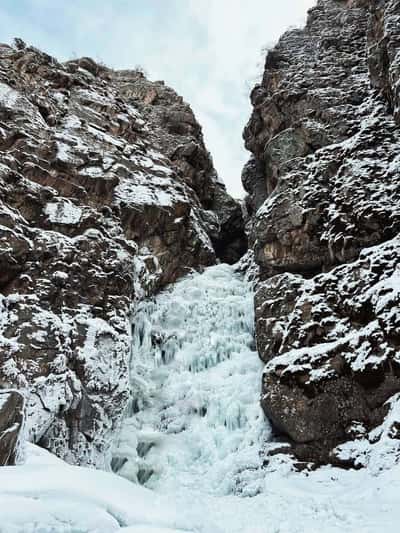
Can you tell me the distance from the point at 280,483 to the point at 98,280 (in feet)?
23.8

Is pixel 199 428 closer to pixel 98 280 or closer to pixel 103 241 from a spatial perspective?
pixel 98 280

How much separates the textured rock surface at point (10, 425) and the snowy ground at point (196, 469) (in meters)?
0.40

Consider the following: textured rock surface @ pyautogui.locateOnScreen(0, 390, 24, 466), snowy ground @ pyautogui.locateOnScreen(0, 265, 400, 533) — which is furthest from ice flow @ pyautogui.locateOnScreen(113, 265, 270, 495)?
textured rock surface @ pyautogui.locateOnScreen(0, 390, 24, 466)

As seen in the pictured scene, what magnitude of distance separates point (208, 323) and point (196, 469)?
5.99m

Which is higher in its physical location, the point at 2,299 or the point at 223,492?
the point at 2,299

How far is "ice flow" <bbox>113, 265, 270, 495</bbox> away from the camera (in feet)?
34.2

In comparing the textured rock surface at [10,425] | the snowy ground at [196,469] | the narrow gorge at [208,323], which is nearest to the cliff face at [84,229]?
the narrow gorge at [208,323]

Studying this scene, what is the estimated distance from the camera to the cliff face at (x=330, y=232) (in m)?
9.94

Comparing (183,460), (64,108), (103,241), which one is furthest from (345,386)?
(64,108)

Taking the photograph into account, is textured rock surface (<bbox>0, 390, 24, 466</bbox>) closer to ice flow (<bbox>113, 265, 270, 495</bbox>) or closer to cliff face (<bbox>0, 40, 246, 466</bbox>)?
cliff face (<bbox>0, 40, 246, 466</bbox>)

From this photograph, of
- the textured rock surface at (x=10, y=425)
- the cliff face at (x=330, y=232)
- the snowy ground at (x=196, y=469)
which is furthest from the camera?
the cliff face at (x=330, y=232)

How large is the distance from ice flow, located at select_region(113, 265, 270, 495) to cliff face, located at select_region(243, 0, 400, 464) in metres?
1.09

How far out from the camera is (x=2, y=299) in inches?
428

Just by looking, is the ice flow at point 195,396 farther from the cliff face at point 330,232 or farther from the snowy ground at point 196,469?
the cliff face at point 330,232
